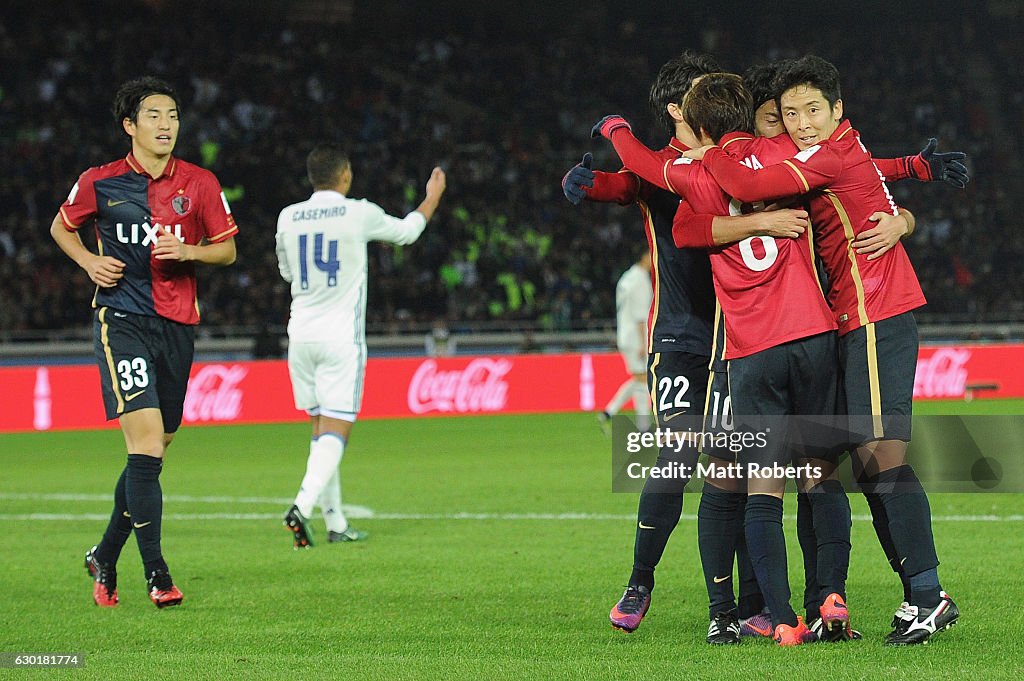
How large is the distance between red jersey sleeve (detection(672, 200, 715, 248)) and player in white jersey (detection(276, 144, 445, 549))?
3.04m

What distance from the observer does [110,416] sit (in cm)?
575

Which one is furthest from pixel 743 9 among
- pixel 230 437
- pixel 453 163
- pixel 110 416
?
pixel 110 416

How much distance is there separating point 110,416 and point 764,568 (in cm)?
298

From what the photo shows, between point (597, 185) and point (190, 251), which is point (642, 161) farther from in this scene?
point (190, 251)

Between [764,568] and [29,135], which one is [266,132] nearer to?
[29,135]

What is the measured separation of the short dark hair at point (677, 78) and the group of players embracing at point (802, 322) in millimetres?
60

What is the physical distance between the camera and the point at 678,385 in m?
4.84

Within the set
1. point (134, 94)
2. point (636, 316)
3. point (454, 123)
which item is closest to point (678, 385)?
point (134, 94)

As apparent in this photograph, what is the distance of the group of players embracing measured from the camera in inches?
171

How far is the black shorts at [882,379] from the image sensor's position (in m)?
4.34

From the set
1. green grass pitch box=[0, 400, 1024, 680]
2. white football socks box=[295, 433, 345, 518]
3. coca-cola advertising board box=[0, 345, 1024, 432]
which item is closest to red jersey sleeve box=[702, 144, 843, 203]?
green grass pitch box=[0, 400, 1024, 680]

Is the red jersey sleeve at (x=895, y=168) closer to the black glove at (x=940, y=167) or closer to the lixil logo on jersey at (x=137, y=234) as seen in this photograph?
the black glove at (x=940, y=167)

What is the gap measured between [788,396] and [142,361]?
2.83 m

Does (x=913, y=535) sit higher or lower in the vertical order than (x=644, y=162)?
lower
